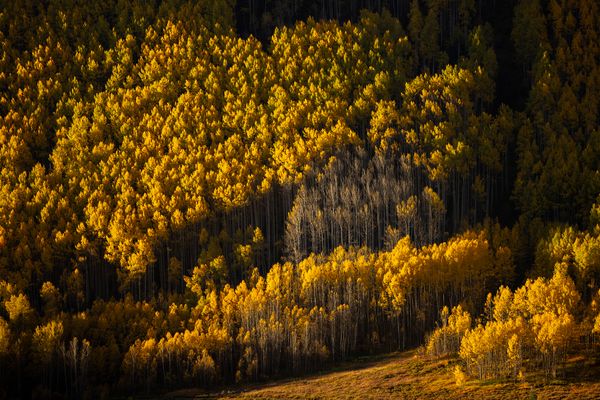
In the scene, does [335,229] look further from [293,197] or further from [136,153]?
[136,153]

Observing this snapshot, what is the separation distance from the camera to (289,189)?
128250 millimetres

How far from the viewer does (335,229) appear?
400ft

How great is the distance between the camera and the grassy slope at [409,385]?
248ft

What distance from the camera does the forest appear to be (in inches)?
3701

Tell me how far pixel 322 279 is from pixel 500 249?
25.3 m

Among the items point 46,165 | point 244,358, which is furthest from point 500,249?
point 46,165

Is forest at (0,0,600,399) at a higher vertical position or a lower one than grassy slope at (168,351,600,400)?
higher

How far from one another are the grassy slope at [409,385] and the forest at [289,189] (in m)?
2.36

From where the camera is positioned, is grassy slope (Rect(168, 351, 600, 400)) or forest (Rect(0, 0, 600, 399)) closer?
grassy slope (Rect(168, 351, 600, 400))

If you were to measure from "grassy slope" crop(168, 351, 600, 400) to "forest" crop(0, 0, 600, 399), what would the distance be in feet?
7.75

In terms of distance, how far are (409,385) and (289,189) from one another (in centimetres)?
5442

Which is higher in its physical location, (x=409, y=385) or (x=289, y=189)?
(x=289, y=189)

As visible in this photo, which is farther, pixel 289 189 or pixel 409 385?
pixel 289 189

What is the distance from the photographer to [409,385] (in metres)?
80.2
